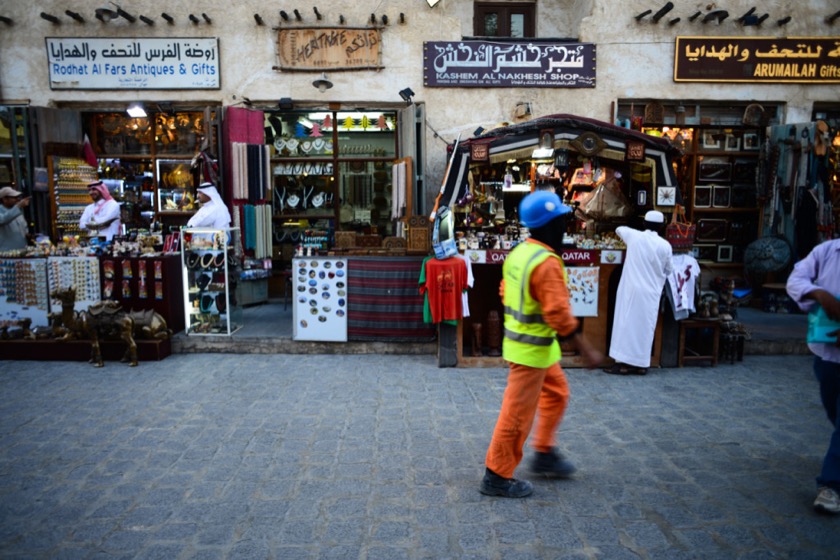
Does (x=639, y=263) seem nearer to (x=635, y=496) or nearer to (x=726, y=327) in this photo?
(x=726, y=327)

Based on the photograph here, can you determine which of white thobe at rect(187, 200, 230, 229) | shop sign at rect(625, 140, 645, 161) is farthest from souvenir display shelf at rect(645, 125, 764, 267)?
white thobe at rect(187, 200, 230, 229)

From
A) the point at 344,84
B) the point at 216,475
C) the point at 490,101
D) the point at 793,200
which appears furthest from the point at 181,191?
the point at 793,200

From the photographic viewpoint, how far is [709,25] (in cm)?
919

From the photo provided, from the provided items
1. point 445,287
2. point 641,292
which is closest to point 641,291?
point 641,292

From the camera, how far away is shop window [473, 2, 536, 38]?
10.0 meters

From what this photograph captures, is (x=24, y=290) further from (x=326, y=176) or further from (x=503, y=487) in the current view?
(x=503, y=487)

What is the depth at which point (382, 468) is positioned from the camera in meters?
4.02

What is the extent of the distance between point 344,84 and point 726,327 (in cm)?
681

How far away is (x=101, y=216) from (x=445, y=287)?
18.0 ft

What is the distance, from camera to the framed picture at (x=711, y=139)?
32.0 ft

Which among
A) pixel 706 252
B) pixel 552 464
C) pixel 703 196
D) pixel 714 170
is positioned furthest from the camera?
pixel 706 252

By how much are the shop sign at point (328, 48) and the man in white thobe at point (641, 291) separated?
531cm

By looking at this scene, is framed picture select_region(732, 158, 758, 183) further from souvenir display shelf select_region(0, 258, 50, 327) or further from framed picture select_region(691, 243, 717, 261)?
souvenir display shelf select_region(0, 258, 50, 327)

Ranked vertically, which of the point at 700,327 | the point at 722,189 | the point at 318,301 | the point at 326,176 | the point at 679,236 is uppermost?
the point at 326,176
